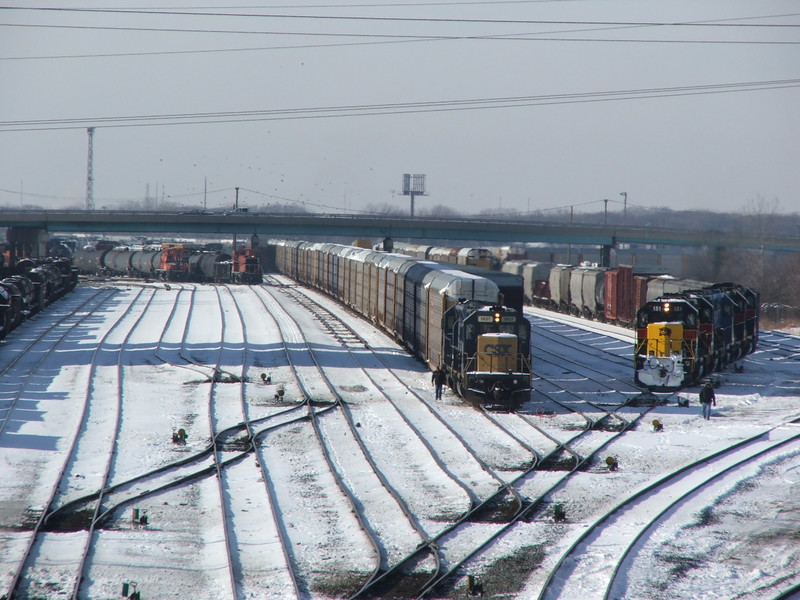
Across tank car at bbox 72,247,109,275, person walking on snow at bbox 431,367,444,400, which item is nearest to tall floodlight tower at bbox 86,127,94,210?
tank car at bbox 72,247,109,275

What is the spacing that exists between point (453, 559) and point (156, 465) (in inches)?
325

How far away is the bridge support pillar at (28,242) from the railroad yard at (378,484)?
5906 centimetres

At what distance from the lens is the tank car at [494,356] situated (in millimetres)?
26281

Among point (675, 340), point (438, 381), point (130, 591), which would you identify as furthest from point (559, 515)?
point (675, 340)

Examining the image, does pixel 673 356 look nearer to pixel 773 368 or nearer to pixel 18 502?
pixel 773 368

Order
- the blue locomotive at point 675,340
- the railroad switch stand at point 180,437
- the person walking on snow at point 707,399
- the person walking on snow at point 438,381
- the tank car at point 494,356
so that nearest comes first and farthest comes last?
the railroad switch stand at point 180,437
the person walking on snow at point 707,399
the tank car at point 494,356
the person walking on snow at point 438,381
the blue locomotive at point 675,340

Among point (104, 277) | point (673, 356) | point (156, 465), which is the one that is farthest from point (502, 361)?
point (104, 277)

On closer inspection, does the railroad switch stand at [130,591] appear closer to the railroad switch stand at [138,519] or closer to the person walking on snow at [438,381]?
the railroad switch stand at [138,519]

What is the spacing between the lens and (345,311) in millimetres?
59125

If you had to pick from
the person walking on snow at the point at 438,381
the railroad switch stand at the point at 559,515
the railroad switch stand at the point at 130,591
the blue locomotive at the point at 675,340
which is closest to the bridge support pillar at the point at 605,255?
the blue locomotive at the point at 675,340

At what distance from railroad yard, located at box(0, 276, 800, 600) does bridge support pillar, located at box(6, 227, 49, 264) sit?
5906 centimetres

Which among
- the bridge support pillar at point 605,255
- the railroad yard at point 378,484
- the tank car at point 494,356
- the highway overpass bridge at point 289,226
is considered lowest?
the railroad yard at point 378,484

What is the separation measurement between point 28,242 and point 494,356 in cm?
8230

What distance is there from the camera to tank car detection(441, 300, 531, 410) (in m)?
26.3
